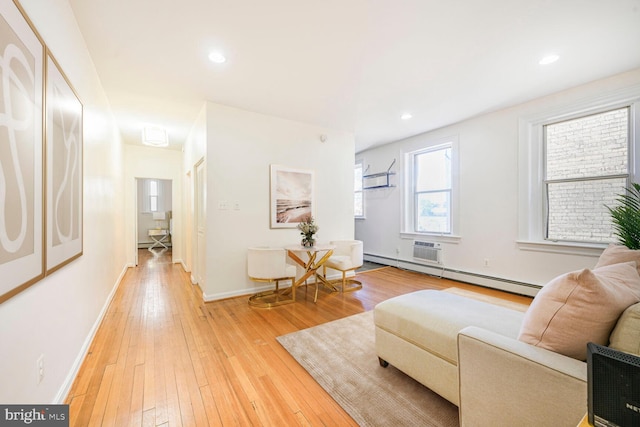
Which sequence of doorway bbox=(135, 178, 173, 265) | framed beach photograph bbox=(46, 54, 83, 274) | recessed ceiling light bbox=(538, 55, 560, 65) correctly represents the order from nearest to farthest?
framed beach photograph bbox=(46, 54, 83, 274) → recessed ceiling light bbox=(538, 55, 560, 65) → doorway bbox=(135, 178, 173, 265)

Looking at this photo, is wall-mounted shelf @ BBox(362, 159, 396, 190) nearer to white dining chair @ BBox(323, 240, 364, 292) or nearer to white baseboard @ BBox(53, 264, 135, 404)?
white dining chair @ BBox(323, 240, 364, 292)

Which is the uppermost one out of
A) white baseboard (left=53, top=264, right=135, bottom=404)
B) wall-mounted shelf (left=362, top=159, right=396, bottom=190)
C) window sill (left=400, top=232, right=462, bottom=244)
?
wall-mounted shelf (left=362, top=159, right=396, bottom=190)

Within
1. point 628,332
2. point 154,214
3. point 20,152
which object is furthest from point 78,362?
point 154,214

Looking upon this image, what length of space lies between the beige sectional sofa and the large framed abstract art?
1.97m

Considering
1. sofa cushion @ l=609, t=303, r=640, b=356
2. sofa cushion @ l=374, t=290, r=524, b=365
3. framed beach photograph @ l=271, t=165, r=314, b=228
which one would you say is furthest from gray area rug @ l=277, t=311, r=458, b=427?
framed beach photograph @ l=271, t=165, r=314, b=228

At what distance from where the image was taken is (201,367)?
1964 mm

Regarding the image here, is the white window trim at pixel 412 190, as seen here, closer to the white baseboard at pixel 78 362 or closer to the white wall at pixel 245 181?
the white wall at pixel 245 181

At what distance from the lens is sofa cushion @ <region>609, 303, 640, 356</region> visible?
0.89m

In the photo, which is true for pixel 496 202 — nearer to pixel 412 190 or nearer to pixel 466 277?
pixel 466 277

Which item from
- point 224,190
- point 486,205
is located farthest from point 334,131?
point 486,205

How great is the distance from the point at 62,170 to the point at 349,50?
242cm

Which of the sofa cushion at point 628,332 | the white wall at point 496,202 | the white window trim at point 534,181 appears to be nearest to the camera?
the sofa cushion at point 628,332

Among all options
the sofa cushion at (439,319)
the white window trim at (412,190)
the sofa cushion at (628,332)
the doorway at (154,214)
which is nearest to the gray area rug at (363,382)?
the sofa cushion at (439,319)

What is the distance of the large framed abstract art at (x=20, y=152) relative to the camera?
0.98 m
